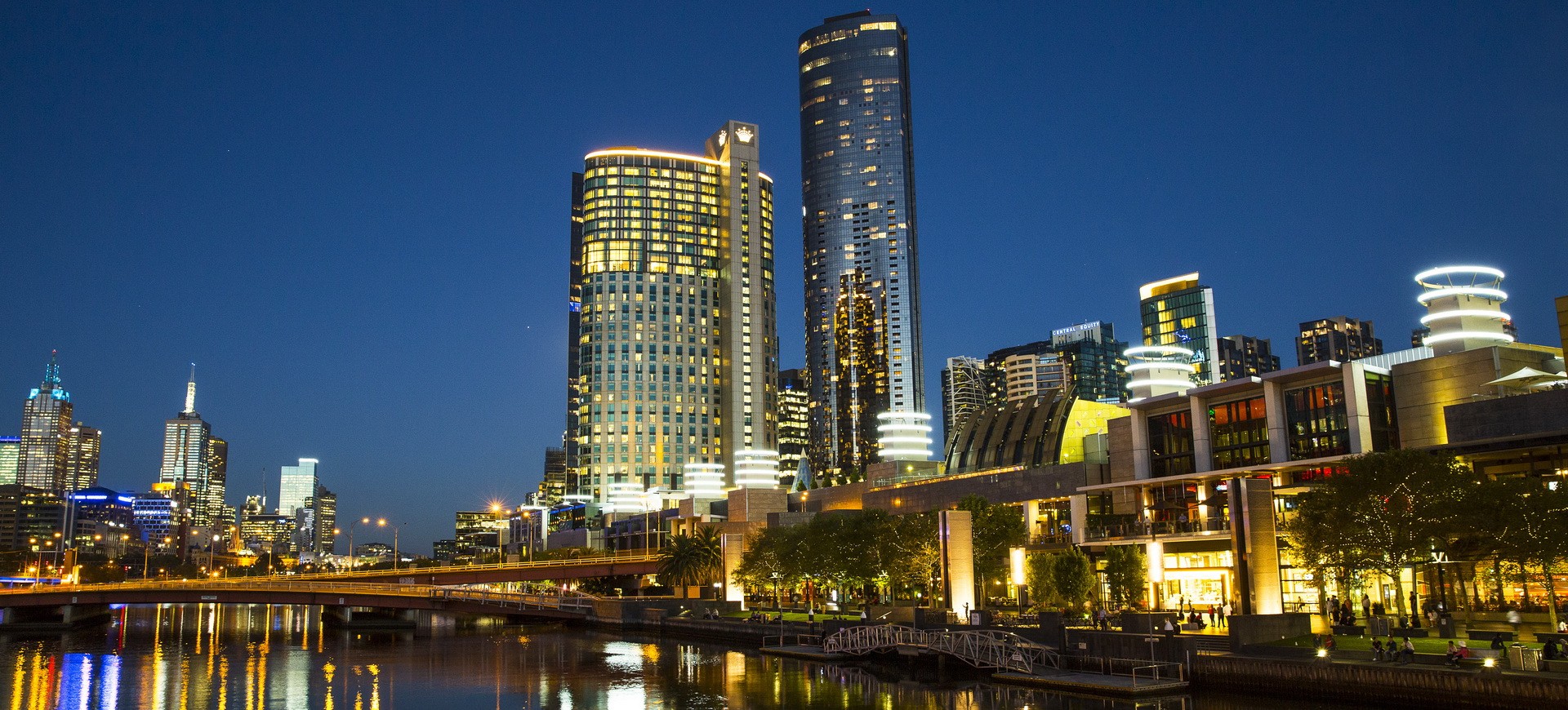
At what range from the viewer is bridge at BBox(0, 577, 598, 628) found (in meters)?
116

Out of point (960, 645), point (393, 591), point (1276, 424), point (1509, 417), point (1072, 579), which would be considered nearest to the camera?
point (960, 645)

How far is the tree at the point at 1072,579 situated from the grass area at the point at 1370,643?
17.7m

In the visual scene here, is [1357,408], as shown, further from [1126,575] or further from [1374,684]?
[1374,684]

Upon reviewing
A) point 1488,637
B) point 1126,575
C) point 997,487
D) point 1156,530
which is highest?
point 997,487

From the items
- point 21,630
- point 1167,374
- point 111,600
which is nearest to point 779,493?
point 1167,374

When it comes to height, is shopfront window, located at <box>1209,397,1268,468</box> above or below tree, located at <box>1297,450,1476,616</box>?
above

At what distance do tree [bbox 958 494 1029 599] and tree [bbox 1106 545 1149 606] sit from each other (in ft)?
62.2

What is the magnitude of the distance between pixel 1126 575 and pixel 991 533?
20.8m

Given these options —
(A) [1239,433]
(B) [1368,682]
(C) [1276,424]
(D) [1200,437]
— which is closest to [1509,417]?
(C) [1276,424]

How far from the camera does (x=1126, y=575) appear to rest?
80750mm

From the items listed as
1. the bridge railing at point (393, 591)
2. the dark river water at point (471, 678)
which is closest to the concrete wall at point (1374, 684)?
the dark river water at point (471, 678)

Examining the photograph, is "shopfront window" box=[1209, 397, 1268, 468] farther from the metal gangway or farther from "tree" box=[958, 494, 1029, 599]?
the metal gangway

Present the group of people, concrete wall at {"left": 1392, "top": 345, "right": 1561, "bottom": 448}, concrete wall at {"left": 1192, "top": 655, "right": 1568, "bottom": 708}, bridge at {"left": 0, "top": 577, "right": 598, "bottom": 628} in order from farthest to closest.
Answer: bridge at {"left": 0, "top": 577, "right": 598, "bottom": 628}
concrete wall at {"left": 1392, "top": 345, "right": 1561, "bottom": 448}
the group of people
concrete wall at {"left": 1192, "top": 655, "right": 1568, "bottom": 708}

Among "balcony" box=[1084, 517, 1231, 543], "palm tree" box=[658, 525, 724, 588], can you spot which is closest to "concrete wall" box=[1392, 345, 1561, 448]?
"balcony" box=[1084, 517, 1231, 543]
